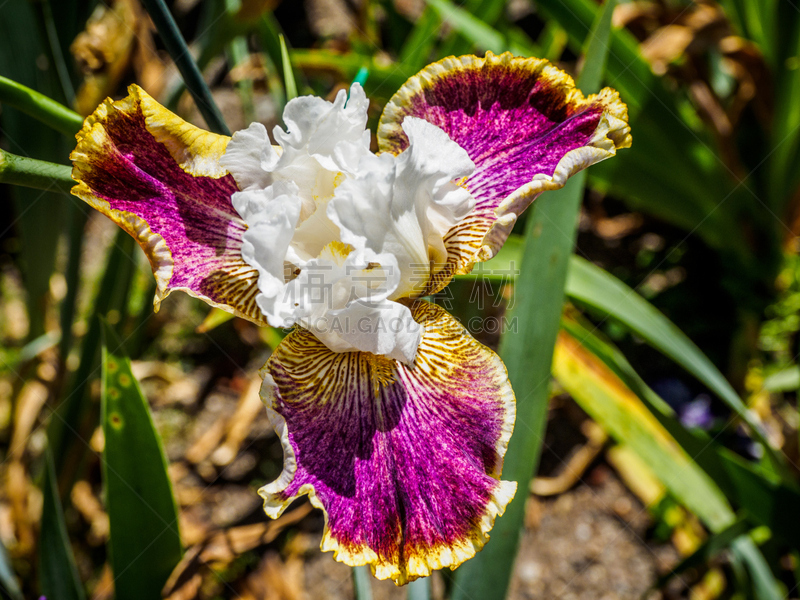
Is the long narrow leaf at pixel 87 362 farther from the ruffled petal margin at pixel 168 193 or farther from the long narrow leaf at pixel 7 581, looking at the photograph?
the ruffled petal margin at pixel 168 193

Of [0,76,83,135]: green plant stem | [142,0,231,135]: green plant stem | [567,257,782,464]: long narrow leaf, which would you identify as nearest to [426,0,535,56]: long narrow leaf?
[567,257,782,464]: long narrow leaf

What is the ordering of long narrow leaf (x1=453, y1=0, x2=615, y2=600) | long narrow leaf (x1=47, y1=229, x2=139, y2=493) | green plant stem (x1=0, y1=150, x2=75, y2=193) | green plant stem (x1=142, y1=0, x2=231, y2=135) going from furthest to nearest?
1. long narrow leaf (x1=47, y1=229, x2=139, y2=493)
2. long narrow leaf (x1=453, y1=0, x2=615, y2=600)
3. green plant stem (x1=142, y1=0, x2=231, y2=135)
4. green plant stem (x1=0, y1=150, x2=75, y2=193)

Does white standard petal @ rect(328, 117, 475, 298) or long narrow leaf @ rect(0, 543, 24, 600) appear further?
long narrow leaf @ rect(0, 543, 24, 600)

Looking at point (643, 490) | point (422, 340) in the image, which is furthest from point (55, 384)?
point (643, 490)

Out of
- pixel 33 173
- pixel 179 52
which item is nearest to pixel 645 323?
pixel 179 52

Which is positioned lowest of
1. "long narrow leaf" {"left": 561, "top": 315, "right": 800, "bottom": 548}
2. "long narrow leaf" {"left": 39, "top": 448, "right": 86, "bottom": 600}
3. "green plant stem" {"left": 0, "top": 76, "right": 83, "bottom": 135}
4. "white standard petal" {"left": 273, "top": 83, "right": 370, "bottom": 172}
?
"long narrow leaf" {"left": 39, "top": 448, "right": 86, "bottom": 600}

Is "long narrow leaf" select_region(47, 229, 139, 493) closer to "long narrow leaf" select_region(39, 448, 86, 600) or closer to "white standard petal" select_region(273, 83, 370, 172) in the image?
"long narrow leaf" select_region(39, 448, 86, 600)

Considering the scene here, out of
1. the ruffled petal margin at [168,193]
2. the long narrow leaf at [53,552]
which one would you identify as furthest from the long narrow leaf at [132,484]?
the ruffled petal margin at [168,193]
